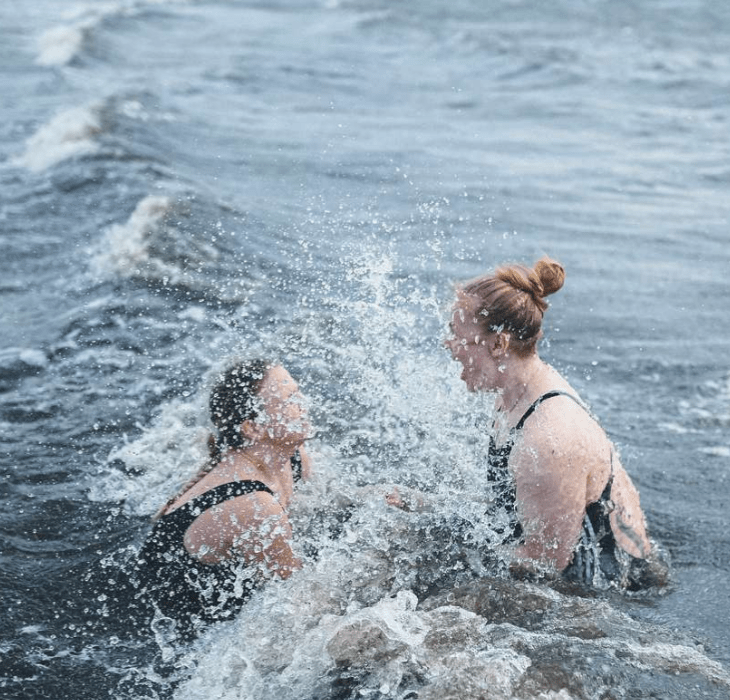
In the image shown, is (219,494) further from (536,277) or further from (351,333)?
(351,333)

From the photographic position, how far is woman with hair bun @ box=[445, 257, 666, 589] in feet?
14.8

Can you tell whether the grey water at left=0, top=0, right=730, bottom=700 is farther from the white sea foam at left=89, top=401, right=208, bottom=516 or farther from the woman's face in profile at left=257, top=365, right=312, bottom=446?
the woman's face in profile at left=257, top=365, right=312, bottom=446

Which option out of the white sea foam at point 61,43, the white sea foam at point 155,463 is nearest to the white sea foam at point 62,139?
the white sea foam at point 61,43

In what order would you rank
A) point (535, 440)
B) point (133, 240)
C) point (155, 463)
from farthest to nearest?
1. point (133, 240)
2. point (155, 463)
3. point (535, 440)

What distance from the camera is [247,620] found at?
4988 millimetres

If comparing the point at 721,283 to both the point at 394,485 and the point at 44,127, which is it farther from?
the point at 44,127

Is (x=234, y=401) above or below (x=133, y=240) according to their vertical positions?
above

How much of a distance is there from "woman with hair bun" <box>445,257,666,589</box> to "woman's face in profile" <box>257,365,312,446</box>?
2.80 ft

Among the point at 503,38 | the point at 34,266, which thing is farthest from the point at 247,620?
the point at 503,38

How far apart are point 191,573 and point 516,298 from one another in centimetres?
212

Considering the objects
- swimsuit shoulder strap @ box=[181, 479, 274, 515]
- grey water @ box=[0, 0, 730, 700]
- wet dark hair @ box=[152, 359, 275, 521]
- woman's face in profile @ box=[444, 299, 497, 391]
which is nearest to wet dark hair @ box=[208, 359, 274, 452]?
wet dark hair @ box=[152, 359, 275, 521]

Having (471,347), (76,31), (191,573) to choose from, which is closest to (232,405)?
(191,573)

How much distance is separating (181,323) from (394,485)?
387 centimetres

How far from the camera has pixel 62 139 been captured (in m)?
14.5
